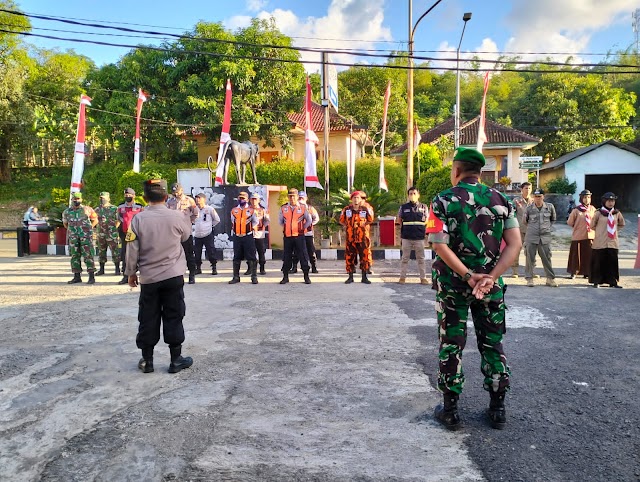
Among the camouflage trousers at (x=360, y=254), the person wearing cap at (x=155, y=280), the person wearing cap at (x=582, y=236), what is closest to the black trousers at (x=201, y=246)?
the camouflage trousers at (x=360, y=254)

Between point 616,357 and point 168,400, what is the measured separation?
14.0 feet

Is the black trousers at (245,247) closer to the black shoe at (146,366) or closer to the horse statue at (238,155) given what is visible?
the horse statue at (238,155)

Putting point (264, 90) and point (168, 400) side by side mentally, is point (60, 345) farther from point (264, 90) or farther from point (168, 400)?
Answer: point (264, 90)

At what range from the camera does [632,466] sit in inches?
116

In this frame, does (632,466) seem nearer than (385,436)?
Yes

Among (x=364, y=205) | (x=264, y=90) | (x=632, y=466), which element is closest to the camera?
(x=632, y=466)

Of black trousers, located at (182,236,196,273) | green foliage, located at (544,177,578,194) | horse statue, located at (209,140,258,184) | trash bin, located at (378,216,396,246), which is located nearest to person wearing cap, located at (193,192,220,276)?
black trousers, located at (182,236,196,273)

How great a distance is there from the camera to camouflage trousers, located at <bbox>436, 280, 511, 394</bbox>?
3.47 m

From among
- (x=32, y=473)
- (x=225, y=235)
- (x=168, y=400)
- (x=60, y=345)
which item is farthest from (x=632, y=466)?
(x=225, y=235)

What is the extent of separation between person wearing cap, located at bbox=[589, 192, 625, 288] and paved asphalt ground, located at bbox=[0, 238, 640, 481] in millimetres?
2152

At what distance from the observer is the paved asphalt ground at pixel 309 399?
300 centimetres

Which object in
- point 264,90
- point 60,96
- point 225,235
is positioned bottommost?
point 225,235

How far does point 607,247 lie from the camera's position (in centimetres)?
958

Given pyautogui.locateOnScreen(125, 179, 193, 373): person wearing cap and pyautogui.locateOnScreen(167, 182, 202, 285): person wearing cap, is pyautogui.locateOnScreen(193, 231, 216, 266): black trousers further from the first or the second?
pyautogui.locateOnScreen(125, 179, 193, 373): person wearing cap
